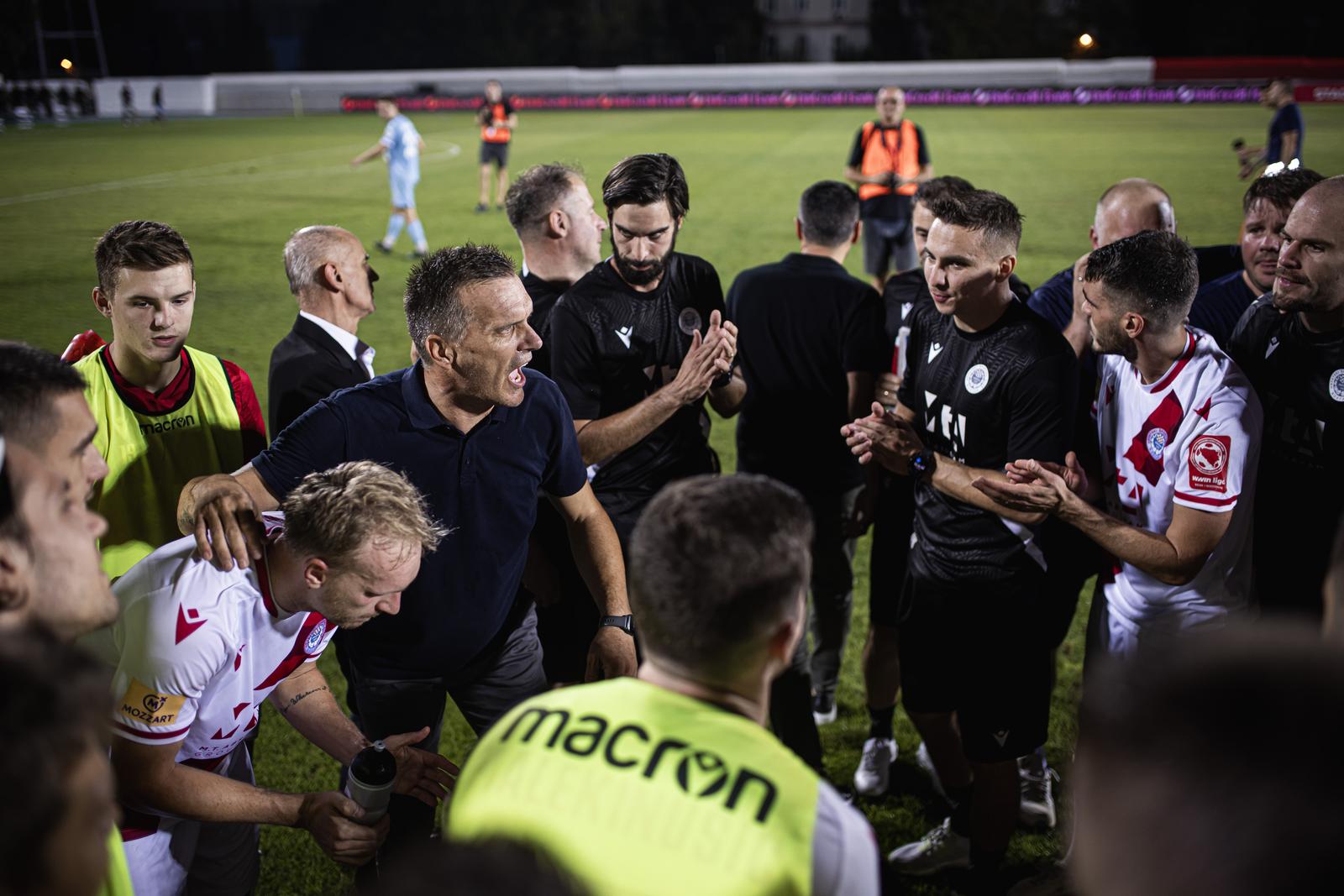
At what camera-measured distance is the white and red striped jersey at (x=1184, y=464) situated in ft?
9.88

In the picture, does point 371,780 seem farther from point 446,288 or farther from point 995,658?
point 995,658

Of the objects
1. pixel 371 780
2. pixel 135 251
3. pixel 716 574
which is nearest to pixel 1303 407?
pixel 716 574

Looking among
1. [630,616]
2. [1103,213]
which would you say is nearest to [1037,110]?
[1103,213]

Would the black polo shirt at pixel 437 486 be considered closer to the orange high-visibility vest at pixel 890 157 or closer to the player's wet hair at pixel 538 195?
the player's wet hair at pixel 538 195

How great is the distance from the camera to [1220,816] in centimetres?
100

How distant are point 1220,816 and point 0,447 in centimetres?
207

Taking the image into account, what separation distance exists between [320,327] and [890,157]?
30.0ft

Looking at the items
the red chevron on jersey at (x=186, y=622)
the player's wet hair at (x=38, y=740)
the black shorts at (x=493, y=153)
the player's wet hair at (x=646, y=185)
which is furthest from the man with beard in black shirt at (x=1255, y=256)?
the black shorts at (x=493, y=153)

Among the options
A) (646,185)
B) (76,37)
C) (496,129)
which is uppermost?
(76,37)

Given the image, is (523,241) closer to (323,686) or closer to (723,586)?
(323,686)

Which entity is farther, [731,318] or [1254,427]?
[731,318]

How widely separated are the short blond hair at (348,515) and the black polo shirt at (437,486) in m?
0.50

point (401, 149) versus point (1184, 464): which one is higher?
point (401, 149)

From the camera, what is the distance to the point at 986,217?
339 centimetres
